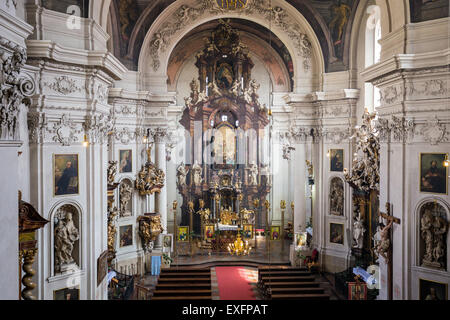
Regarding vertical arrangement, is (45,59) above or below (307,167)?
above

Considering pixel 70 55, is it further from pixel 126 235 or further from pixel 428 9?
pixel 428 9

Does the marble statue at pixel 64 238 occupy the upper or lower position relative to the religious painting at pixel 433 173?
lower

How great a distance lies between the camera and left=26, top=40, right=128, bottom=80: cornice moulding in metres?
8.80

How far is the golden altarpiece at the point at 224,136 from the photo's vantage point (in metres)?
24.1

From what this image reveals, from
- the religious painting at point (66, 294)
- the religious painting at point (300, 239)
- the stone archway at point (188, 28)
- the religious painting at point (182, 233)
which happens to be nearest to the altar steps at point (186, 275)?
the religious painting at point (300, 239)

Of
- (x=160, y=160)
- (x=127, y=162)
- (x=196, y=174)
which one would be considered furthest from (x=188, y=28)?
(x=196, y=174)

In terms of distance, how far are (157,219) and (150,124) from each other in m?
4.83

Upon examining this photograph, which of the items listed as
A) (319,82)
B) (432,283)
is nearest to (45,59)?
(432,283)

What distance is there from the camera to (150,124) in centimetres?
1812

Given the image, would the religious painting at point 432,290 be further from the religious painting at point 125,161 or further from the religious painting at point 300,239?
the religious painting at point 125,161

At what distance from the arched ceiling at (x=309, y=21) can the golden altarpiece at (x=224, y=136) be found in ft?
24.2

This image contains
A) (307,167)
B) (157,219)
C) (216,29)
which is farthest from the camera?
(216,29)
